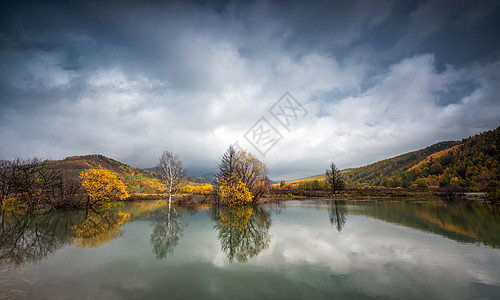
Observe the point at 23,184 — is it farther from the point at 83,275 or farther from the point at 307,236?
the point at 307,236

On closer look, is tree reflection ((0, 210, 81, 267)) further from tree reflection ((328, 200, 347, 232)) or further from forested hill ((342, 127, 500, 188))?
forested hill ((342, 127, 500, 188))

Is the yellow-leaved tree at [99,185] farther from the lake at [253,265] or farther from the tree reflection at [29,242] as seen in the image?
the lake at [253,265]

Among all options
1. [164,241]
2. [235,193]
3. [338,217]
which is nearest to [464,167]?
[338,217]

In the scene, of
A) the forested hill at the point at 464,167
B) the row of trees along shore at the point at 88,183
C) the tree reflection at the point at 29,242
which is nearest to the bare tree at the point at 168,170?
the row of trees along shore at the point at 88,183

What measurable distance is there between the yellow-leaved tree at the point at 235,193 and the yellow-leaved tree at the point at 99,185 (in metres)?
13.1

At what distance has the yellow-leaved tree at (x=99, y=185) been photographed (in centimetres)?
2242

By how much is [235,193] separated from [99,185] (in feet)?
53.0

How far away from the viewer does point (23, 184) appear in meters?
20.3

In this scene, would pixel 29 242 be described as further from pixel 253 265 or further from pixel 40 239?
pixel 253 265

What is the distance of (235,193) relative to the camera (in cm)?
2541

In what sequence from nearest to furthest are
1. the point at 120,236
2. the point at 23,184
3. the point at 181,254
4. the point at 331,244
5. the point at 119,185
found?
the point at 181,254 < the point at 331,244 < the point at 120,236 < the point at 23,184 < the point at 119,185

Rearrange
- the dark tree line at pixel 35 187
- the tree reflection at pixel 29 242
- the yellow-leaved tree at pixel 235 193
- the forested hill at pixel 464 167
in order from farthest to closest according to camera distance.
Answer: the forested hill at pixel 464 167 < the yellow-leaved tree at pixel 235 193 < the dark tree line at pixel 35 187 < the tree reflection at pixel 29 242

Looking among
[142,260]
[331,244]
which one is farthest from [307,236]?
[142,260]

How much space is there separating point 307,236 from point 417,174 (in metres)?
123
